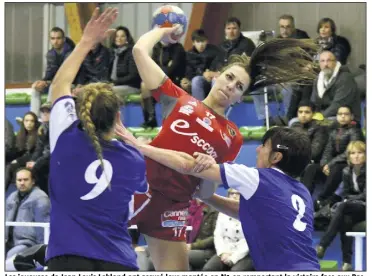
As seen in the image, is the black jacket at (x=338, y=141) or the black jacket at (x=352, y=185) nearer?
the black jacket at (x=352, y=185)

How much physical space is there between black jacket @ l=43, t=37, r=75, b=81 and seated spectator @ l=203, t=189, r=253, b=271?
4.59 metres

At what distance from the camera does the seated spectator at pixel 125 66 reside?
1380 cm

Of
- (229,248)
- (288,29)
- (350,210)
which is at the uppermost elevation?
(288,29)

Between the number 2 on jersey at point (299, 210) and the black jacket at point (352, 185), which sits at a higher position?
the number 2 on jersey at point (299, 210)

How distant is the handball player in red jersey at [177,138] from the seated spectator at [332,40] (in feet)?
18.2

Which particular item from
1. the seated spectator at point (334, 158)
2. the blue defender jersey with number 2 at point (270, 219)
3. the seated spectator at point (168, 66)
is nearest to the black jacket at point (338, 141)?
the seated spectator at point (334, 158)

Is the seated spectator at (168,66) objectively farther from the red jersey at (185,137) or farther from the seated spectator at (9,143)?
the red jersey at (185,137)

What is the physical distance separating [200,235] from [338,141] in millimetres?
2034

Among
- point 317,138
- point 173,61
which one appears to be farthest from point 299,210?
point 173,61

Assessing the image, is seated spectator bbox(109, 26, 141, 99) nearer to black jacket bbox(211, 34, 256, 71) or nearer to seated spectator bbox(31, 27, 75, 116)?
seated spectator bbox(31, 27, 75, 116)

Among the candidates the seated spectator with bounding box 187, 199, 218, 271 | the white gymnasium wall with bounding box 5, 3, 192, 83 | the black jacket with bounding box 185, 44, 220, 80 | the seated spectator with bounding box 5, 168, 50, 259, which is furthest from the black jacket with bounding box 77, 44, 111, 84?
the seated spectator with bounding box 187, 199, 218, 271

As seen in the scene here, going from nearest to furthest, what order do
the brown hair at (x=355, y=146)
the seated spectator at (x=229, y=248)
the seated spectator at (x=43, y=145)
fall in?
the seated spectator at (x=229, y=248), the brown hair at (x=355, y=146), the seated spectator at (x=43, y=145)

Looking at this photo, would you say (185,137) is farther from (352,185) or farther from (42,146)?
(42,146)

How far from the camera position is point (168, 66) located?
13.3 m
